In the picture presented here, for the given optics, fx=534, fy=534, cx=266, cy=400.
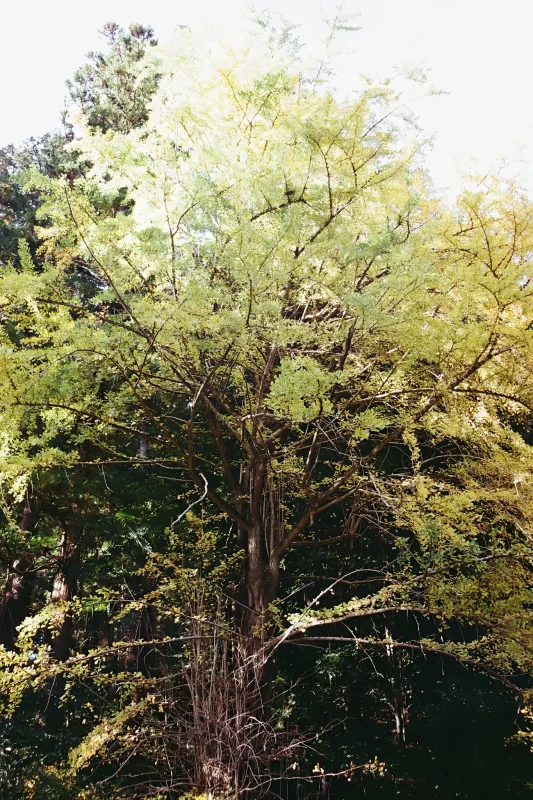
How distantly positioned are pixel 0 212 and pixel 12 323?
4198 millimetres

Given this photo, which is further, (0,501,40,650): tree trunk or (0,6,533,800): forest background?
(0,501,40,650): tree trunk

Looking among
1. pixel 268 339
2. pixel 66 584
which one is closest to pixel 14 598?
pixel 66 584

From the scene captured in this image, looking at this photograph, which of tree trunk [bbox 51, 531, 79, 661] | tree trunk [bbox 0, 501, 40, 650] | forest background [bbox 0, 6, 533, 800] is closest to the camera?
forest background [bbox 0, 6, 533, 800]

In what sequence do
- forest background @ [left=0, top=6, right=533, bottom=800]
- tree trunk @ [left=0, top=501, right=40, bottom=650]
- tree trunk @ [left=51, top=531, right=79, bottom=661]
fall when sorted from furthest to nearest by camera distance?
1. tree trunk @ [left=0, top=501, right=40, bottom=650]
2. tree trunk @ [left=51, top=531, right=79, bottom=661]
3. forest background @ [left=0, top=6, right=533, bottom=800]

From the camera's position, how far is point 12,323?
629cm

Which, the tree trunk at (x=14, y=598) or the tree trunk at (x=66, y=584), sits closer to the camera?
the tree trunk at (x=66, y=584)

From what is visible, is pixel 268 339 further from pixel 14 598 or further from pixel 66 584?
pixel 14 598

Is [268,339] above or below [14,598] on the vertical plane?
above

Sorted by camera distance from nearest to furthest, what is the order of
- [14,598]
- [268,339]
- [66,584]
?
[268,339], [66,584], [14,598]

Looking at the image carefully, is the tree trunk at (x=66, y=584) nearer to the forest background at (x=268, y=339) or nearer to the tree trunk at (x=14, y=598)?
the tree trunk at (x=14, y=598)

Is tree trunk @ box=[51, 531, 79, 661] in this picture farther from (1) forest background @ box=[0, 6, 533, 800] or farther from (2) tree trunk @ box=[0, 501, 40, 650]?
(1) forest background @ box=[0, 6, 533, 800]

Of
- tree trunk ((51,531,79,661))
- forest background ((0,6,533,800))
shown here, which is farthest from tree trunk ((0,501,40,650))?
forest background ((0,6,533,800))

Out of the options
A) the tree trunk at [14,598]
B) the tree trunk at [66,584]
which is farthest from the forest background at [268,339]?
the tree trunk at [14,598]

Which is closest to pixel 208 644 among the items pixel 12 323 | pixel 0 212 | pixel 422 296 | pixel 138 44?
pixel 422 296
